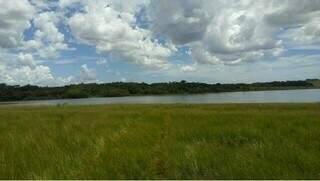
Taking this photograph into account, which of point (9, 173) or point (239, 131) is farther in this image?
point (239, 131)

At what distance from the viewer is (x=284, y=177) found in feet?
21.5

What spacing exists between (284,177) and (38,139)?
6.96 metres

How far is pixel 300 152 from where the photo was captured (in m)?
8.23

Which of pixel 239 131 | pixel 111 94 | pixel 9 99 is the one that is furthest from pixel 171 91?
pixel 239 131

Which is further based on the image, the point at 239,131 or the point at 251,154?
the point at 239,131

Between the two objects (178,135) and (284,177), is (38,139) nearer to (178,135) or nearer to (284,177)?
(178,135)

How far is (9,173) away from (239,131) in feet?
25.4

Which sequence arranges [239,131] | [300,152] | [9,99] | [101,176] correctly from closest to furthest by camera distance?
[101,176] → [300,152] → [239,131] → [9,99]

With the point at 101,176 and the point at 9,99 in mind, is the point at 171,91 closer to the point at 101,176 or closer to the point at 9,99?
the point at 9,99

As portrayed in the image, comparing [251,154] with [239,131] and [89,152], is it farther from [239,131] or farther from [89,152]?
[239,131]

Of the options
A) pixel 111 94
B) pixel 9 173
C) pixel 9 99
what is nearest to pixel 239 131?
pixel 9 173

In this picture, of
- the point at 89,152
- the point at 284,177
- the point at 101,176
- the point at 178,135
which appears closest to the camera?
the point at 284,177

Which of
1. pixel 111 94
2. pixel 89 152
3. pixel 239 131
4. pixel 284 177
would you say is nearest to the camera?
pixel 284 177

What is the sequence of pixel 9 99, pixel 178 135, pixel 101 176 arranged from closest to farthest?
1. pixel 101 176
2. pixel 178 135
3. pixel 9 99
